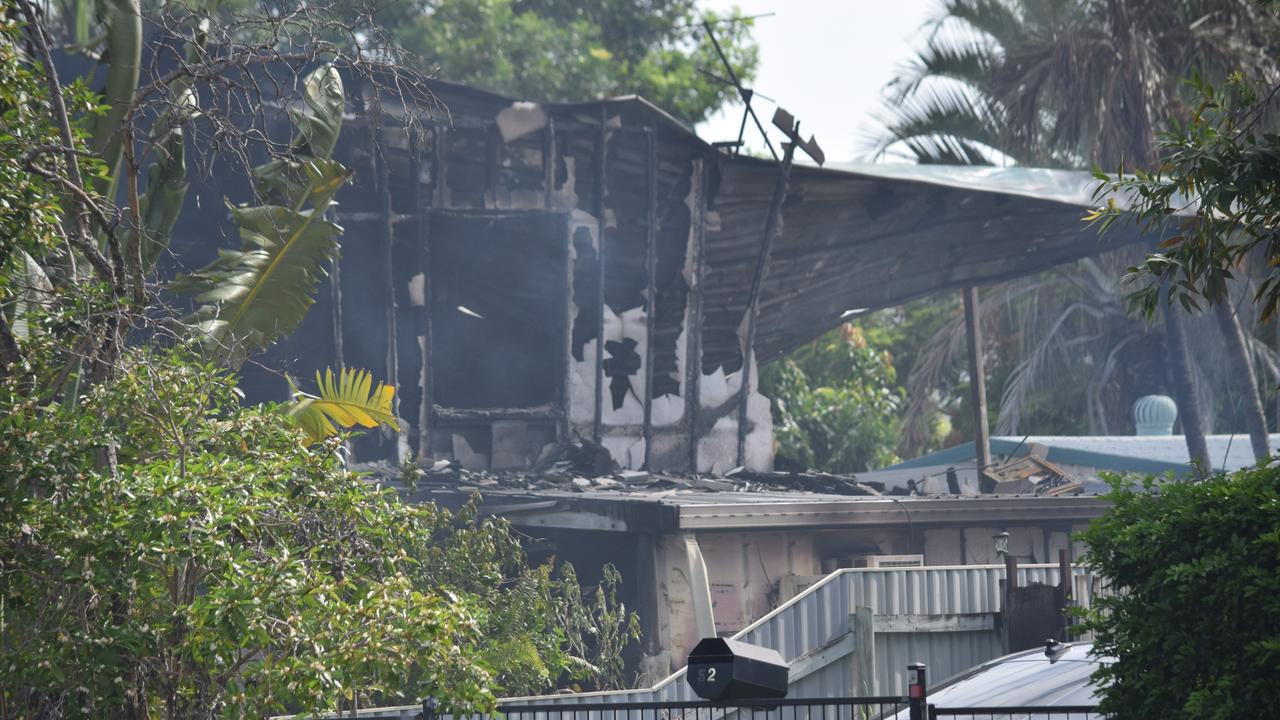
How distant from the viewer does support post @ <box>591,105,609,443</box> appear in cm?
1816

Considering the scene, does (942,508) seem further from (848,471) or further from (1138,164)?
(848,471)

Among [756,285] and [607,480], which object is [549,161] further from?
[607,480]

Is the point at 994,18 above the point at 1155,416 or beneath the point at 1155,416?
above

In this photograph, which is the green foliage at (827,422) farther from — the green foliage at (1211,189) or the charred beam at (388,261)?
the green foliage at (1211,189)

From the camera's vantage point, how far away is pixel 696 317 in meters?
19.2

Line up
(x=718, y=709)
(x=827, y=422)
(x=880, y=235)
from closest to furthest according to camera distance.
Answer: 1. (x=718, y=709)
2. (x=880, y=235)
3. (x=827, y=422)

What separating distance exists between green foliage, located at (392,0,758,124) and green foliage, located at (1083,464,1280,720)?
28708 mm

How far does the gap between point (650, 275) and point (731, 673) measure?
10.8 metres

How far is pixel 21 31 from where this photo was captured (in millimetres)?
7785

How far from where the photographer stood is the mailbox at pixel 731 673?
8320mm

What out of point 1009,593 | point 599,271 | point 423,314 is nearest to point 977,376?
point 599,271

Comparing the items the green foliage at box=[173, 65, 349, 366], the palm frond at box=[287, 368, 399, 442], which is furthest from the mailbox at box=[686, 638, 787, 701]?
the green foliage at box=[173, 65, 349, 366]

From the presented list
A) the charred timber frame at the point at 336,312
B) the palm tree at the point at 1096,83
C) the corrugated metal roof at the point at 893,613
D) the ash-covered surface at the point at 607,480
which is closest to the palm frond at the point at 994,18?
the palm tree at the point at 1096,83

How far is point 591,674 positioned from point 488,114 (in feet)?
25.5
